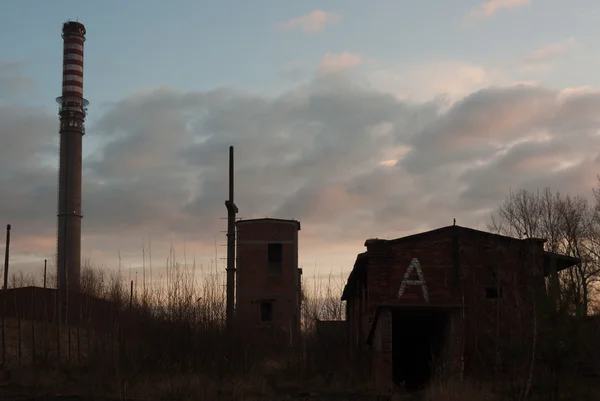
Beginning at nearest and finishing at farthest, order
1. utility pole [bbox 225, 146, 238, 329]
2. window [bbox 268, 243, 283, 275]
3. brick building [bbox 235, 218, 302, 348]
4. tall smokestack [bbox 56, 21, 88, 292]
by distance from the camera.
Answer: utility pole [bbox 225, 146, 238, 329], brick building [bbox 235, 218, 302, 348], window [bbox 268, 243, 283, 275], tall smokestack [bbox 56, 21, 88, 292]

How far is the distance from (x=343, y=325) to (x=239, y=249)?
10387 mm

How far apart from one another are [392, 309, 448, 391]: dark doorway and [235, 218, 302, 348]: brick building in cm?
1333

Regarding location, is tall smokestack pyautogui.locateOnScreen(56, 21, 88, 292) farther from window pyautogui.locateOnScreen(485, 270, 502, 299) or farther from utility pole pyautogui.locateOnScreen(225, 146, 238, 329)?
window pyautogui.locateOnScreen(485, 270, 502, 299)

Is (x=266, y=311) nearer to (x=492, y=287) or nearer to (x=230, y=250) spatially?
(x=230, y=250)

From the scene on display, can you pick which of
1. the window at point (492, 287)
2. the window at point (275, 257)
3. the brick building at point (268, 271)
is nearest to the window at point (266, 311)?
the brick building at point (268, 271)

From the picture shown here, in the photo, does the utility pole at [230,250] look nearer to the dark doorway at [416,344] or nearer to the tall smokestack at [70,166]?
the dark doorway at [416,344]

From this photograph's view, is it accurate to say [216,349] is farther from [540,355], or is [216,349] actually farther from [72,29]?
[72,29]

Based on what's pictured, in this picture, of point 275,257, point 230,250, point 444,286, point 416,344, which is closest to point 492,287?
point 444,286

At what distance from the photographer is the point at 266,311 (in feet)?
131

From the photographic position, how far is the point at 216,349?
2298 centimetres

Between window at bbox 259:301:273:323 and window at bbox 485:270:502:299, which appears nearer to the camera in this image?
window at bbox 485:270:502:299

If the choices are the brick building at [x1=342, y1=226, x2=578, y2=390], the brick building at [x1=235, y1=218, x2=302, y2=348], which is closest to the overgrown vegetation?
the brick building at [x1=342, y1=226, x2=578, y2=390]

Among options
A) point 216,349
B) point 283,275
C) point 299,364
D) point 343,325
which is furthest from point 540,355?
point 283,275

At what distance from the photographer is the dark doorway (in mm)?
19797
